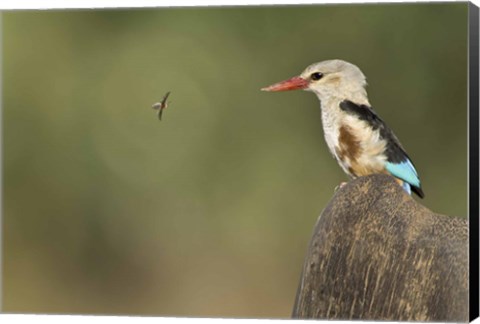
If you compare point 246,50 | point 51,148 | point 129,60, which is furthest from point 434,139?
point 51,148

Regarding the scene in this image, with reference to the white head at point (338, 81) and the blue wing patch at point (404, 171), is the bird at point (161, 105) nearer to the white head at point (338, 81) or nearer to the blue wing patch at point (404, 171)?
the white head at point (338, 81)

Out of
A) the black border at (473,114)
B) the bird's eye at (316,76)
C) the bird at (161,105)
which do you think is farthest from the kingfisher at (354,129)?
the bird at (161,105)

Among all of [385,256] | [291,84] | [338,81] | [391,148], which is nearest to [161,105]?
[291,84]

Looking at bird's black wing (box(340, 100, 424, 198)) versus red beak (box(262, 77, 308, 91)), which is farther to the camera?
red beak (box(262, 77, 308, 91))

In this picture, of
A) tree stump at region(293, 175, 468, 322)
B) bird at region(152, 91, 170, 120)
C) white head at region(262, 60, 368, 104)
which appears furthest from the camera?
bird at region(152, 91, 170, 120)

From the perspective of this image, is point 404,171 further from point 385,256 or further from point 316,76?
point 385,256

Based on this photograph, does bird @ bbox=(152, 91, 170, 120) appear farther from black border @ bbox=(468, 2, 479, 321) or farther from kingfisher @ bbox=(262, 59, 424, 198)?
black border @ bbox=(468, 2, 479, 321)

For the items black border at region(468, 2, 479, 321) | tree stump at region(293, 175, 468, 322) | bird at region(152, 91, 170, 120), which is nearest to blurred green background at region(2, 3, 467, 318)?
bird at region(152, 91, 170, 120)
